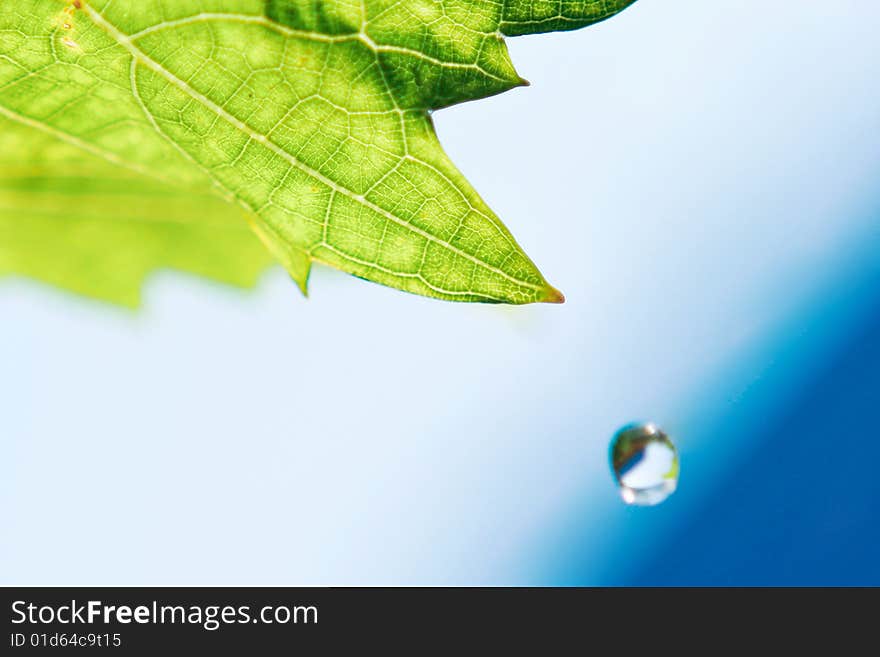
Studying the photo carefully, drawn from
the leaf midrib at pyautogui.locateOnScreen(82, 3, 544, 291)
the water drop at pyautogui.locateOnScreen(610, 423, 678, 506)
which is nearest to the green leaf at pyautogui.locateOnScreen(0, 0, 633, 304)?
the leaf midrib at pyautogui.locateOnScreen(82, 3, 544, 291)

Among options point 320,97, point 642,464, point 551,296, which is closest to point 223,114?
point 320,97

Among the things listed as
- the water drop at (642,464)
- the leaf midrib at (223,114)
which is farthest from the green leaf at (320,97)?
the water drop at (642,464)

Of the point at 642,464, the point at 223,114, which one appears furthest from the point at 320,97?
the point at 642,464

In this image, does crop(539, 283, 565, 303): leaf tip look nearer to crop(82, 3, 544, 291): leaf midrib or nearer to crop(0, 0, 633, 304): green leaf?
crop(0, 0, 633, 304): green leaf

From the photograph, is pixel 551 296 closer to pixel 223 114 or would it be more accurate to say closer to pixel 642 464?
pixel 223 114

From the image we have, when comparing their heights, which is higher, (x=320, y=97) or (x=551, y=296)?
(x=320, y=97)

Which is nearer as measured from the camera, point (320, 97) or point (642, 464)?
point (320, 97)

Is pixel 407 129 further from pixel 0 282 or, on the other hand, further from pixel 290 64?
pixel 0 282

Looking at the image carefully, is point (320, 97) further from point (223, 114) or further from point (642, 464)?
point (642, 464)

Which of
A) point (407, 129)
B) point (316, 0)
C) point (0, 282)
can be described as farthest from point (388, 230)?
point (0, 282)
